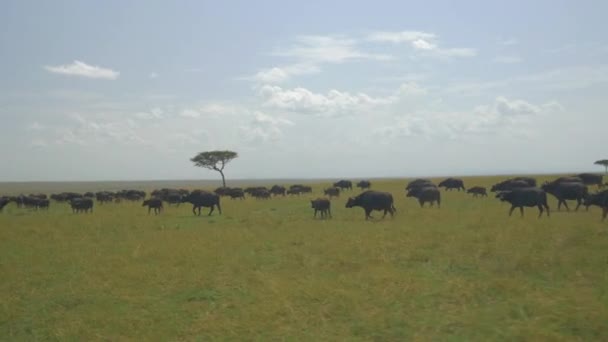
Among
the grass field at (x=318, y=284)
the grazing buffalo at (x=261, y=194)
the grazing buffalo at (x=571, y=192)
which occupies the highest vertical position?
the grazing buffalo at (x=571, y=192)

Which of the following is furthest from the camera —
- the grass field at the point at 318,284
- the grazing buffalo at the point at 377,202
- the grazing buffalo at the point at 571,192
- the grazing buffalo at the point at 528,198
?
the grazing buffalo at the point at 571,192

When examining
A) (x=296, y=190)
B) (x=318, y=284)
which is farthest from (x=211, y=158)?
(x=318, y=284)

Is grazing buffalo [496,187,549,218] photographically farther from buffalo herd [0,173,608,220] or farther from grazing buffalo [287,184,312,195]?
grazing buffalo [287,184,312,195]

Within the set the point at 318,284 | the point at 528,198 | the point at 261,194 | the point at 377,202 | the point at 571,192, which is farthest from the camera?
the point at 261,194

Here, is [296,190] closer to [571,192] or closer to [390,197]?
[390,197]

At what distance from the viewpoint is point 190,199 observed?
117 feet

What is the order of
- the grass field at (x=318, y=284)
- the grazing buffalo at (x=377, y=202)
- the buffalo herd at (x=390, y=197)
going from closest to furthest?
1. the grass field at (x=318, y=284)
2. the buffalo herd at (x=390, y=197)
3. the grazing buffalo at (x=377, y=202)

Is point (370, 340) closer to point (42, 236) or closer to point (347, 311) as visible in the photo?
point (347, 311)

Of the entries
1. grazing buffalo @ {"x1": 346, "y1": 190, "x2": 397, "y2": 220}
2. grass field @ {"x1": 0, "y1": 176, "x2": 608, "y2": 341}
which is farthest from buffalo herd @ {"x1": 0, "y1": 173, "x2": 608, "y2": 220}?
grass field @ {"x1": 0, "y1": 176, "x2": 608, "y2": 341}

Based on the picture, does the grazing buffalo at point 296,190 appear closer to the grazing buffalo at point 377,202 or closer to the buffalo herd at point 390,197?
the buffalo herd at point 390,197

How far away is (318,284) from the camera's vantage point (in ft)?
40.5

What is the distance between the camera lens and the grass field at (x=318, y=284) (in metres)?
9.41

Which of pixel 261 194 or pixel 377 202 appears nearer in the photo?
pixel 377 202

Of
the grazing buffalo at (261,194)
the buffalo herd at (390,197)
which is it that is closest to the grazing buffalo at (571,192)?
the buffalo herd at (390,197)
